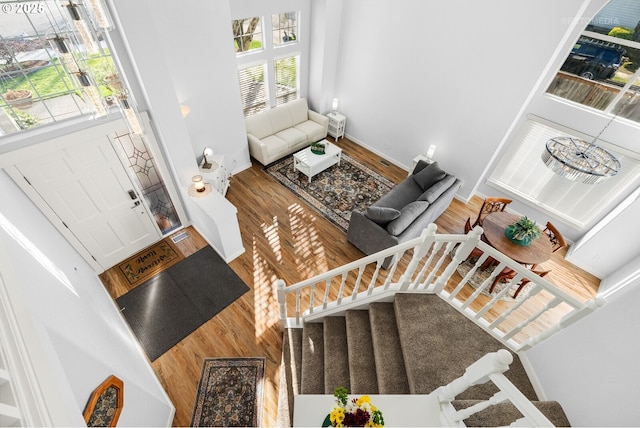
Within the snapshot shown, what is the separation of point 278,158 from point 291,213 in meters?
1.67

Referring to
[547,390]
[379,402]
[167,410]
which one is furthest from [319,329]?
[547,390]

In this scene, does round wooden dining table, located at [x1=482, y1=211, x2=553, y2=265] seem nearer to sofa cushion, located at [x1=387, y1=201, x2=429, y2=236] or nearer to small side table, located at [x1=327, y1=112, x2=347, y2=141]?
sofa cushion, located at [x1=387, y1=201, x2=429, y2=236]

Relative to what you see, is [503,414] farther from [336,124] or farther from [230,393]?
[336,124]

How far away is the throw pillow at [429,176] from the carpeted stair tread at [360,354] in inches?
112

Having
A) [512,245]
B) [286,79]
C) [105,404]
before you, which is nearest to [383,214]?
[512,245]

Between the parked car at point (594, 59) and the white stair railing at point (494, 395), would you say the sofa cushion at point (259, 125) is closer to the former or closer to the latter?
the parked car at point (594, 59)

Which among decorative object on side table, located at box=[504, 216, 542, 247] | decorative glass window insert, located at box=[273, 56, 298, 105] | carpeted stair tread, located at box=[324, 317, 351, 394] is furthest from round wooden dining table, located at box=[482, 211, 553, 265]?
decorative glass window insert, located at box=[273, 56, 298, 105]

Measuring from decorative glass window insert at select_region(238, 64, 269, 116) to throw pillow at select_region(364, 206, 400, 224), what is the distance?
3.60m

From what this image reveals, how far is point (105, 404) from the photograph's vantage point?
1.90 m

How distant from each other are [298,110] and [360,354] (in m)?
5.48

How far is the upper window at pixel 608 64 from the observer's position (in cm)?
349

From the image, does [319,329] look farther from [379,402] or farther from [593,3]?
[593,3]

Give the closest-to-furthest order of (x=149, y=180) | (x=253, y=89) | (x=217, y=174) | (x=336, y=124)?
1. (x=149, y=180)
2. (x=217, y=174)
3. (x=253, y=89)
4. (x=336, y=124)

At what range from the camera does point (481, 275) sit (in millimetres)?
4293
